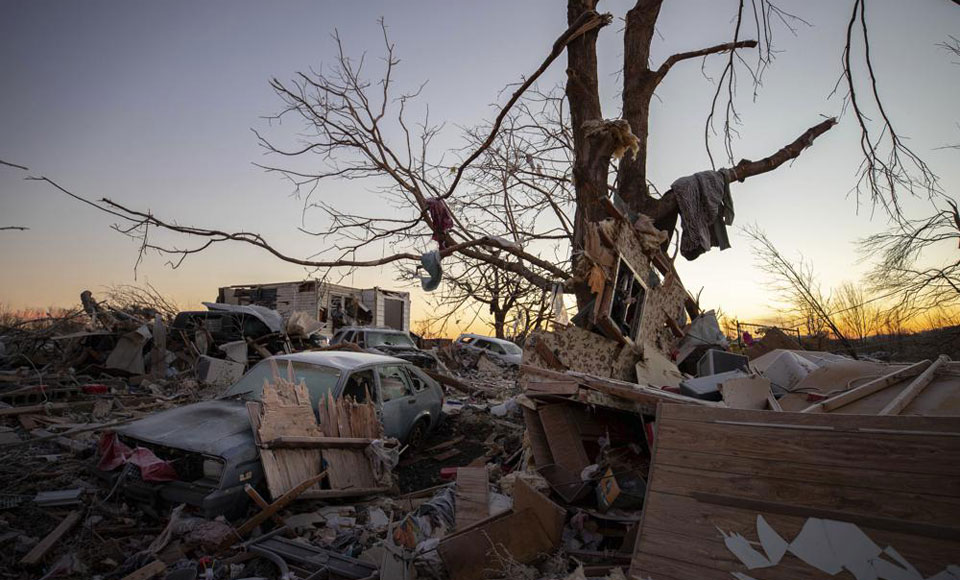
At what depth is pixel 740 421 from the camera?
2.91m

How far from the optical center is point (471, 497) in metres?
4.29

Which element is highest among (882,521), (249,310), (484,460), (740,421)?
(249,310)

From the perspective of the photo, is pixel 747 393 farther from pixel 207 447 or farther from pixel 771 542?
pixel 207 447

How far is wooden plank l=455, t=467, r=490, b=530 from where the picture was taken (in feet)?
13.4

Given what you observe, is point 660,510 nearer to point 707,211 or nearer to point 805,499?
point 805,499

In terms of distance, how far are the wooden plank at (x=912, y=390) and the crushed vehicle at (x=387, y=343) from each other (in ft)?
36.1

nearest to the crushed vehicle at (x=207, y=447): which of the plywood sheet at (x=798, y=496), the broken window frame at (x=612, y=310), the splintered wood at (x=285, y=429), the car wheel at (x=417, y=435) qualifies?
the splintered wood at (x=285, y=429)

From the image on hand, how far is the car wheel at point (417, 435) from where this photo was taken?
6.90 meters

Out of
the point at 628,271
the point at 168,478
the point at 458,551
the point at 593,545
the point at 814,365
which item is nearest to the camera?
the point at 458,551

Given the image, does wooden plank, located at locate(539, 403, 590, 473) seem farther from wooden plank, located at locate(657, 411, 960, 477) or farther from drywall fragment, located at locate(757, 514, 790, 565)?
drywall fragment, located at locate(757, 514, 790, 565)

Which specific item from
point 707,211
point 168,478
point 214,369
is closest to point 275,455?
point 168,478

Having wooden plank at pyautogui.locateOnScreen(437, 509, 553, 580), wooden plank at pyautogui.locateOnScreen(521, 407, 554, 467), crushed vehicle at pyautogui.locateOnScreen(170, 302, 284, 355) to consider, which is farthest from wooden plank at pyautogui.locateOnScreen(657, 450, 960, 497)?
crushed vehicle at pyautogui.locateOnScreen(170, 302, 284, 355)

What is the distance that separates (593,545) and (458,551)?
3.68ft

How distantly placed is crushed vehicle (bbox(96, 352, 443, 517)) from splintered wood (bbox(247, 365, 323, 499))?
0.16 m
